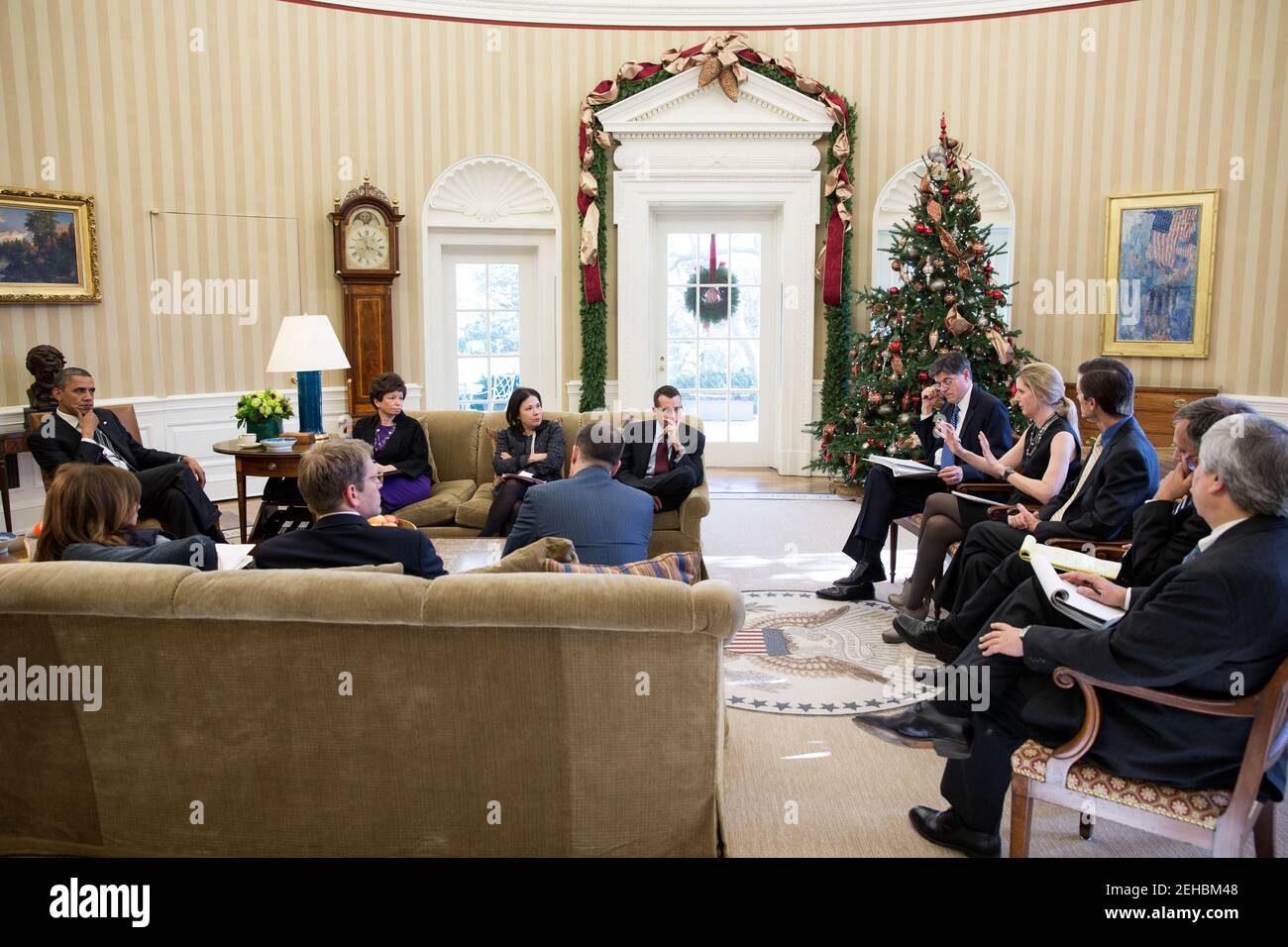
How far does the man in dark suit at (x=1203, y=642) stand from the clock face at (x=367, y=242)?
266 inches

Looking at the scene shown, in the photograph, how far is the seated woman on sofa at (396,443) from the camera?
227 inches

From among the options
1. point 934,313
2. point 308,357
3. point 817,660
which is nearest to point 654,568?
point 817,660

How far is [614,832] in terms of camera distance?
99.0 inches

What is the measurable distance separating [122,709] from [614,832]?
1.26 metres

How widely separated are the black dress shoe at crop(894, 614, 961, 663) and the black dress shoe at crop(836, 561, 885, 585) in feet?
4.40

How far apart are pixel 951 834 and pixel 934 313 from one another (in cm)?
541

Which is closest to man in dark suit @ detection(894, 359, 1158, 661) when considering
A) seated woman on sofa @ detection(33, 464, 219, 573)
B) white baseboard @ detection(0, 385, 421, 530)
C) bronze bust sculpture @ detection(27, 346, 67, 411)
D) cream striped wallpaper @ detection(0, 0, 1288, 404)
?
seated woman on sofa @ detection(33, 464, 219, 573)

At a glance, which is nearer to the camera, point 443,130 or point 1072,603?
point 1072,603

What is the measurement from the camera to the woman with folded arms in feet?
14.6

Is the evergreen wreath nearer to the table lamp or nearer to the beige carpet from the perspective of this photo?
the table lamp

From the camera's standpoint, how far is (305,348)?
5918mm

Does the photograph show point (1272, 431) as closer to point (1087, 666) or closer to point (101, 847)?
point (1087, 666)

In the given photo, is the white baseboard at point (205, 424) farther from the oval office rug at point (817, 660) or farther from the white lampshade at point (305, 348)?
the oval office rug at point (817, 660)

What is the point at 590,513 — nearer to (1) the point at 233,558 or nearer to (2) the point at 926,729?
(1) the point at 233,558
